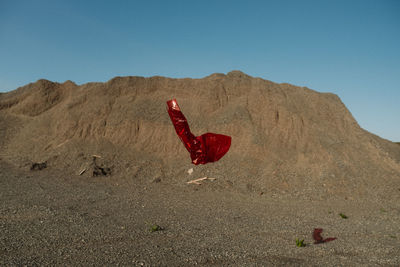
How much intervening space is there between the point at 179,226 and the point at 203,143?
260 inches

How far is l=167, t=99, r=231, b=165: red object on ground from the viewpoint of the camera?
18.9ft

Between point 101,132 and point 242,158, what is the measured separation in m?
12.9

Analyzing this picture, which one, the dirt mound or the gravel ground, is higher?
the dirt mound

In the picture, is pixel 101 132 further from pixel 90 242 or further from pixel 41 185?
pixel 90 242

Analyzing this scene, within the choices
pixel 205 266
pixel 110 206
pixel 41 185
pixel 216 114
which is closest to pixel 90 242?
pixel 205 266

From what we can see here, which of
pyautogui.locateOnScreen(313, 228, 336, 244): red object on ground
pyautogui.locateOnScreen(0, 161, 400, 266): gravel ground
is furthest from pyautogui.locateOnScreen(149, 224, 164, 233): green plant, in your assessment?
pyautogui.locateOnScreen(313, 228, 336, 244): red object on ground

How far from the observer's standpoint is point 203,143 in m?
5.72

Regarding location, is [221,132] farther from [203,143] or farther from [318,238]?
[203,143]

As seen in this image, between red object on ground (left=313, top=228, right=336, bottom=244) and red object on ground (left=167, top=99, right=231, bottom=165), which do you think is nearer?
red object on ground (left=167, top=99, right=231, bottom=165)

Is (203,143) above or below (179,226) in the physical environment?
above

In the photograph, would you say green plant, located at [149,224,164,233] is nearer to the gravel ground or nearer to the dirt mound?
the gravel ground

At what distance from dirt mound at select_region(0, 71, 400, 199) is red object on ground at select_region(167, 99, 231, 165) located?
13.9 meters

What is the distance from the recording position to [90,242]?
8984 millimetres

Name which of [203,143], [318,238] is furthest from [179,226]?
[203,143]
